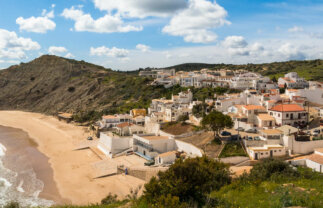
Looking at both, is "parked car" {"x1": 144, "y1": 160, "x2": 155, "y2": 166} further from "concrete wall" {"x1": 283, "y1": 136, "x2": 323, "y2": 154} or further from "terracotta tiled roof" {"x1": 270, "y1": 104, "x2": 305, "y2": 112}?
"terracotta tiled roof" {"x1": 270, "y1": 104, "x2": 305, "y2": 112}

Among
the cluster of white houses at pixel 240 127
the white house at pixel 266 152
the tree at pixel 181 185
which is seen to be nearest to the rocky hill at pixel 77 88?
the cluster of white houses at pixel 240 127

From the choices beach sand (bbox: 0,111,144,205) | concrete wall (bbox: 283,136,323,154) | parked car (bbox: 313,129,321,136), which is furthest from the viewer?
parked car (bbox: 313,129,321,136)

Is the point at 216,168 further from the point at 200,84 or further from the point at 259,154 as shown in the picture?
the point at 200,84

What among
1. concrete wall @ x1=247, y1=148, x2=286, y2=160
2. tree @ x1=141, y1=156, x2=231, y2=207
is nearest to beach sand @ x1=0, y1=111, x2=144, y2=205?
concrete wall @ x1=247, y1=148, x2=286, y2=160

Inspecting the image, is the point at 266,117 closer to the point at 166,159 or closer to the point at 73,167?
the point at 166,159

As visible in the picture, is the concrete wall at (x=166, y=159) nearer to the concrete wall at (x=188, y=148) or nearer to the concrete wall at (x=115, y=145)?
the concrete wall at (x=188, y=148)
